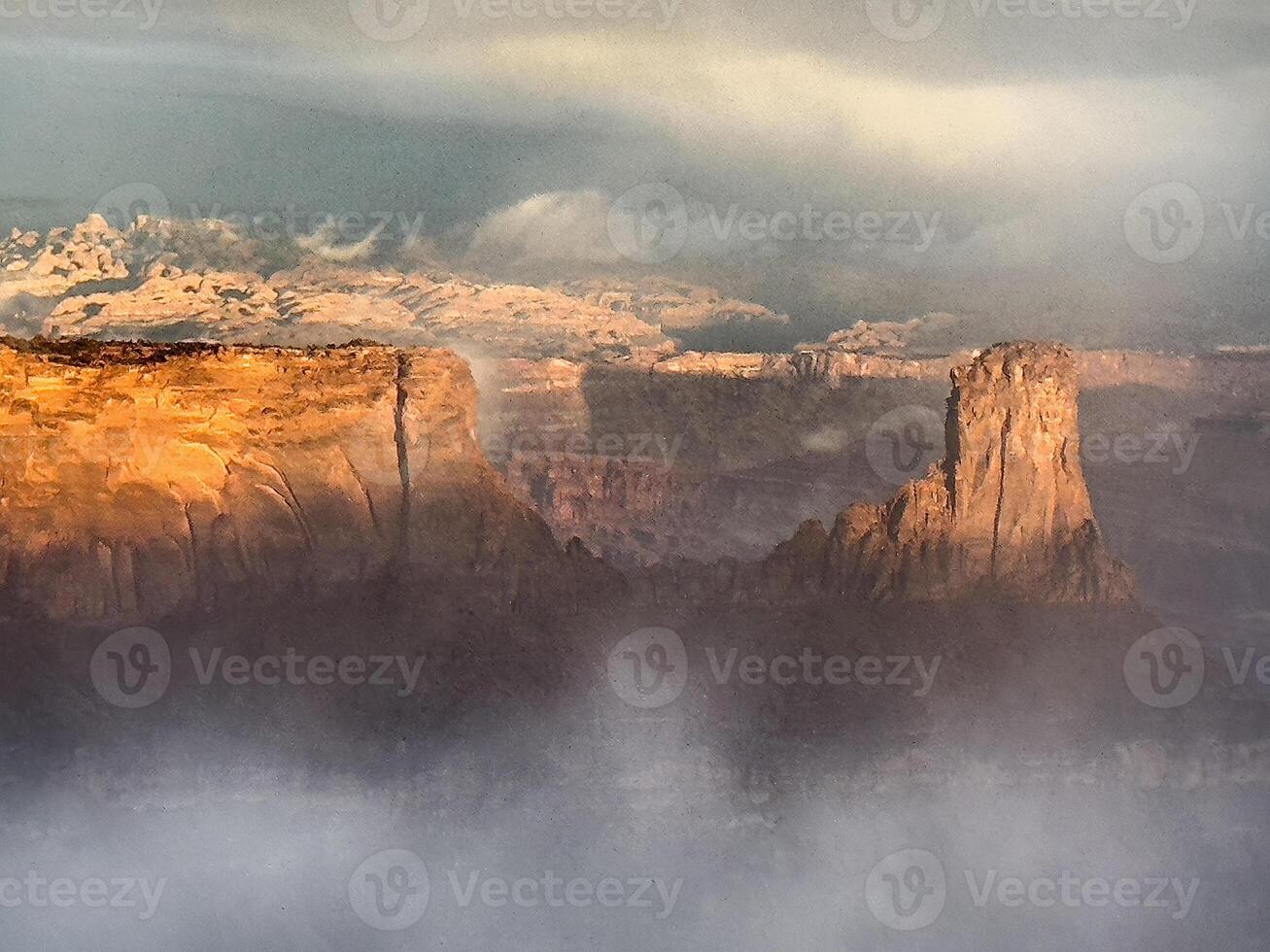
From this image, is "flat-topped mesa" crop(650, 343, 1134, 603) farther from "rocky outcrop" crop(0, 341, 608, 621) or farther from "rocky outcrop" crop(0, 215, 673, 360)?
"rocky outcrop" crop(0, 215, 673, 360)

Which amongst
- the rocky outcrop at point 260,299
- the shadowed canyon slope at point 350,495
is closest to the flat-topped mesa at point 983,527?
the shadowed canyon slope at point 350,495

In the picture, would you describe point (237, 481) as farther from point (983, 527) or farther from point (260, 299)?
point (260, 299)

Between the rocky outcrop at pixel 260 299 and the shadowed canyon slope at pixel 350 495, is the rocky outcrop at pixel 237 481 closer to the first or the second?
the shadowed canyon slope at pixel 350 495

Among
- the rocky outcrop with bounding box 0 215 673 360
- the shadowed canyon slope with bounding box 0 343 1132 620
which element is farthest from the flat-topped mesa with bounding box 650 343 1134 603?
the rocky outcrop with bounding box 0 215 673 360

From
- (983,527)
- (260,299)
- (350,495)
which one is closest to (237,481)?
(350,495)

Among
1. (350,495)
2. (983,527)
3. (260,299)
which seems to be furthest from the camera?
(260,299)
